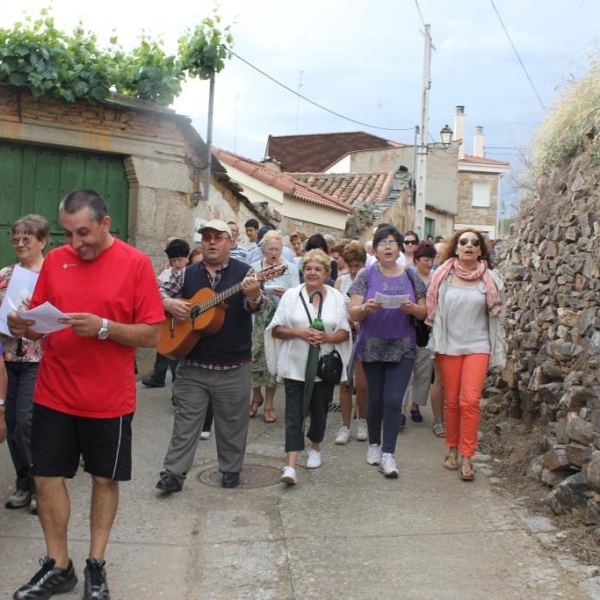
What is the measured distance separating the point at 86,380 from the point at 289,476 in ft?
7.27

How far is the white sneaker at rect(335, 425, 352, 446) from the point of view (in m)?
6.54

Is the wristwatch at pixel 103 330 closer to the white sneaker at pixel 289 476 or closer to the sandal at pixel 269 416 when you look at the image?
the white sneaker at pixel 289 476

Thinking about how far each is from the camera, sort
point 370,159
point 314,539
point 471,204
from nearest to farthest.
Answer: point 314,539
point 370,159
point 471,204

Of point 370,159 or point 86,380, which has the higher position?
point 370,159

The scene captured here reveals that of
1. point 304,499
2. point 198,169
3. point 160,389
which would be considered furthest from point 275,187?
point 304,499

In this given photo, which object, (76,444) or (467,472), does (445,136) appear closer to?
(467,472)

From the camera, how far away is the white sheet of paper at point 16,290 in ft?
14.1

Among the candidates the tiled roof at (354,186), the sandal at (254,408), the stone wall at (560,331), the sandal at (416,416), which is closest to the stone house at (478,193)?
the tiled roof at (354,186)

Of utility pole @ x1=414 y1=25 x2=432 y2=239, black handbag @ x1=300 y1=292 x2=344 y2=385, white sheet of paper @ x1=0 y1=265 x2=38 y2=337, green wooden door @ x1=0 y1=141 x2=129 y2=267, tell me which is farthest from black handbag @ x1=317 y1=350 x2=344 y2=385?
utility pole @ x1=414 y1=25 x2=432 y2=239

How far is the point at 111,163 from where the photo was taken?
30.2ft

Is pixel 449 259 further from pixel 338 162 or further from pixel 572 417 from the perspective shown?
pixel 338 162

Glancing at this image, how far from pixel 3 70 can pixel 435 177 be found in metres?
30.3

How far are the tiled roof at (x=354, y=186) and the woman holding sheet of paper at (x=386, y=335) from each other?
19.1m

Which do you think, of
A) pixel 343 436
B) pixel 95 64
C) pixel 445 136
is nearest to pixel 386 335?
pixel 343 436
